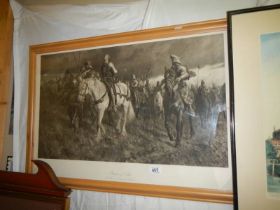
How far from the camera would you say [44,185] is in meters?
1.15

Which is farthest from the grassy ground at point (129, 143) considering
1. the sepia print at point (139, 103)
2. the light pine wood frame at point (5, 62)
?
the light pine wood frame at point (5, 62)

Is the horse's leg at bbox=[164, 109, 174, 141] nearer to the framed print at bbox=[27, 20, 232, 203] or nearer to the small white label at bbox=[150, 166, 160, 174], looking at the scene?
the framed print at bbox=[27, 20, 232, 203]

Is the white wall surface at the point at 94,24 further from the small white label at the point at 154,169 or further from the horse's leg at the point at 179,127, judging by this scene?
the horse's leg at the point at 179,127

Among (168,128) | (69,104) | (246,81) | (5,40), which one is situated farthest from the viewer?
(5,40)

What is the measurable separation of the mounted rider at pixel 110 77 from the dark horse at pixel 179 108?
0.28 metres

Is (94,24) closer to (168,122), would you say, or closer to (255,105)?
(168,122)

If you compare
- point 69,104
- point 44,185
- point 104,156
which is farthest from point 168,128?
point 44,185

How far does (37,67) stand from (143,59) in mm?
672

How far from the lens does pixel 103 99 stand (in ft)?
3.99

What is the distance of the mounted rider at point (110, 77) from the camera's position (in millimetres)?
1199

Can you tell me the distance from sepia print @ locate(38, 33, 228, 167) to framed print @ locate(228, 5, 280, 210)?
62 mm

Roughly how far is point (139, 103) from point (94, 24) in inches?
21.2

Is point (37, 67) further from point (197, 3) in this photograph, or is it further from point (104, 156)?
point (197, 3)

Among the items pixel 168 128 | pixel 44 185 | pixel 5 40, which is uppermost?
pixel 5 40
